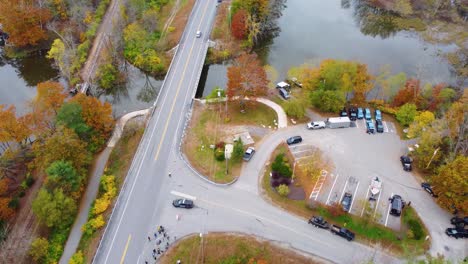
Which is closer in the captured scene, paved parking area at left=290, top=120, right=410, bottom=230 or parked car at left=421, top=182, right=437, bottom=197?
paved parking area at left=290, top=120, right=410, bottom=230

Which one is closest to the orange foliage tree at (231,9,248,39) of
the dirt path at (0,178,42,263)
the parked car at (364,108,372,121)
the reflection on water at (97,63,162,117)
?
the reflection on water at (97,63,162,117)

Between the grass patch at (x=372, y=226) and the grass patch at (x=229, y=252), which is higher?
the grass patch at (x=229, y=252)

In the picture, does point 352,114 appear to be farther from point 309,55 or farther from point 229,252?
point 229,252

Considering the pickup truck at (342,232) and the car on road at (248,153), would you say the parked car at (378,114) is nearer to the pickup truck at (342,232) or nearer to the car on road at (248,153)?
the car on road at (248,153)

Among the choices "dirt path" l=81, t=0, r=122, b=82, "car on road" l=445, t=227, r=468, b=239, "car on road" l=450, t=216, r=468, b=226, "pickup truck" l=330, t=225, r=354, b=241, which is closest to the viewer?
"pickup truck" l=330, t=225, r=354, b=241

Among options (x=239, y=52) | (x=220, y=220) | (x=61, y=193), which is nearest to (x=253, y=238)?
(x=220, y=220)

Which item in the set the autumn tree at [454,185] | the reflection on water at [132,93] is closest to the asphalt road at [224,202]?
the autumn tree at [454,185]

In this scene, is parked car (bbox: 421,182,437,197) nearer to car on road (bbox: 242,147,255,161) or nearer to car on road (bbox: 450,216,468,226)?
car on road (bbox: 450,216,468,226)
